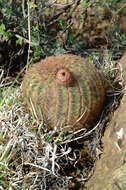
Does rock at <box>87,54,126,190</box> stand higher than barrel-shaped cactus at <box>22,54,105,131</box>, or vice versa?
barrel-shaped cactus at <box>22,54,105,131</box>

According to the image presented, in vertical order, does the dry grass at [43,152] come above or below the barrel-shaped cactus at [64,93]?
below

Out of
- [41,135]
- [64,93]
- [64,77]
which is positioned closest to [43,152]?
[41,135]

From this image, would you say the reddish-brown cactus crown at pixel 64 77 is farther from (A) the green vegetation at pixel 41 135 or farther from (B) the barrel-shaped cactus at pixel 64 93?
(A) the green vegetation at pixel 41 135

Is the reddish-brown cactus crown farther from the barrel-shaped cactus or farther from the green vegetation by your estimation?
the green vegetation

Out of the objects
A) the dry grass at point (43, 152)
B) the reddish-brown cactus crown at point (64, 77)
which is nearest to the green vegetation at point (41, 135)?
the dry grass at point (43, 152)

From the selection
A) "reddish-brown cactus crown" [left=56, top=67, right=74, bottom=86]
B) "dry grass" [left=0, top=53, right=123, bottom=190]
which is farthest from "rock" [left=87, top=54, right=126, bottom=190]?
"reddish-brown cactus crown" [left=56, top=67, right=74, bottom=86]

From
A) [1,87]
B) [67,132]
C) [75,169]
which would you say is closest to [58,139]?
[67,132]
